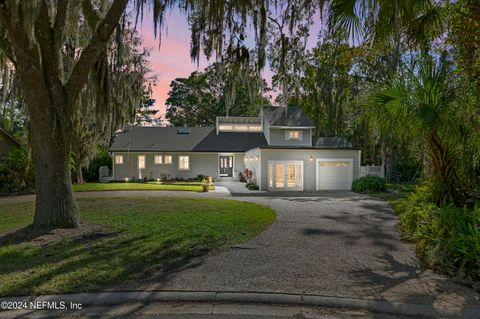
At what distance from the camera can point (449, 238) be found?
16.7ft

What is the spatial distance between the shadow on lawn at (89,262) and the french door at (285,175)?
1211 centimetres

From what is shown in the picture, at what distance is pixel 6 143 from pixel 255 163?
53.2 ft

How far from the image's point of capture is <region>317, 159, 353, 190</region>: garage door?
18688 millimetres

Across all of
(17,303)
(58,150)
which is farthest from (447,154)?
(58,150)

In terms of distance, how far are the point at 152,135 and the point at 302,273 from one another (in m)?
22.6

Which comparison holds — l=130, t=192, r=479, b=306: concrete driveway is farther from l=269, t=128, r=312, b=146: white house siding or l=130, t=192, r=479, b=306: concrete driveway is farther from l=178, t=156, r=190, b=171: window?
l=178, t=156, r=190, b=171: window

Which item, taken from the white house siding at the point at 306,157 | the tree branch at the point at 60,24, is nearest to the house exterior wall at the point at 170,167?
the white house siding at the point at 306,157

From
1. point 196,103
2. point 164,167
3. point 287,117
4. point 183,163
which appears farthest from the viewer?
point 196,103

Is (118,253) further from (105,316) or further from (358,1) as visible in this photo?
(358,1)

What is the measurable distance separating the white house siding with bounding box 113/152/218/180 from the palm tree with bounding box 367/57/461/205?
18533mm

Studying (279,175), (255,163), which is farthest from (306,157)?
(255,163)

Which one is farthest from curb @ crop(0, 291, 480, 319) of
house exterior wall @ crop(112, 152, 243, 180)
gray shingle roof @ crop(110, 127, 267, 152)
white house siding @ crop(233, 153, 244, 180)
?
white house siding @ crop(233, 153, 244, 180)

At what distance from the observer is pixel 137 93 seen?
16.0 meters

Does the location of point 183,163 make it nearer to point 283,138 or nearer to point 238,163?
point 238,163
